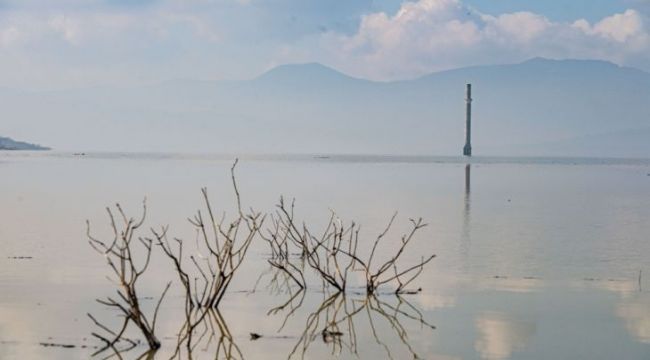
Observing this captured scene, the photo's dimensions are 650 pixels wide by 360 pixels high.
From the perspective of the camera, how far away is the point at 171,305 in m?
12.9

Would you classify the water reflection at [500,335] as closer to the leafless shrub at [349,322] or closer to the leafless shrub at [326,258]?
the leafless shrub at [349,322]

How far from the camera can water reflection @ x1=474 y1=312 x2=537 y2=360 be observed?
418 inches

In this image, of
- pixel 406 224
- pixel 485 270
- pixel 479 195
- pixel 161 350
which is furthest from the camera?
pixel 479 195

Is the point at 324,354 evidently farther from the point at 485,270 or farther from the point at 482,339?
the point at 485,270

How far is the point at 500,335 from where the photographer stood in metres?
11.5

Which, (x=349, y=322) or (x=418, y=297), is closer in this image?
(x=349, y=322)

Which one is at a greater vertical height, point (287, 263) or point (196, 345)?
point (287, 263)

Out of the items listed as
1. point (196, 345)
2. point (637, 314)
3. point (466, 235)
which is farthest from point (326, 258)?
point (466, 235)

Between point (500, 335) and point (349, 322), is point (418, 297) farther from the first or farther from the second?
point (500, 335)

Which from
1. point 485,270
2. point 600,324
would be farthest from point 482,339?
point 485,270

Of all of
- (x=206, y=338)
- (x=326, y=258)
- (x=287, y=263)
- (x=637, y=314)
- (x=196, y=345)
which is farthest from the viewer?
(x=326, y=258)

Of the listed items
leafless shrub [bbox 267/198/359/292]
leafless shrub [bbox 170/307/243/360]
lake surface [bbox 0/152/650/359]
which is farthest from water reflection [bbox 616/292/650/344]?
leafless shrub [bbox 170/307/243/360]

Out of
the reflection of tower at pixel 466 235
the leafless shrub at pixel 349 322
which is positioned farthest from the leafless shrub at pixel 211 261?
the reflection of tower at pixel 466 235

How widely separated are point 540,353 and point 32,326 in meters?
5.52
